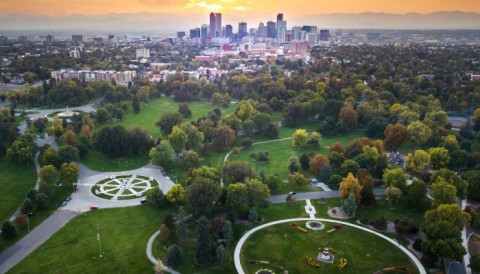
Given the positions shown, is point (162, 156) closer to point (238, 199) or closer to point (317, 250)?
point (238, 199)

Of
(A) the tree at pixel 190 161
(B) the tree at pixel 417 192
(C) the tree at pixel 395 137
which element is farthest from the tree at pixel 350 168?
(A) the tree at pixel 190 161

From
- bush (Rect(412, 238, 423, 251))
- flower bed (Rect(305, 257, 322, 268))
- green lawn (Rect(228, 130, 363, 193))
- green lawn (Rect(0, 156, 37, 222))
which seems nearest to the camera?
flower bed (Rect(305, 257, 322, 268))

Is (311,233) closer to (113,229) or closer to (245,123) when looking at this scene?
(113,229)

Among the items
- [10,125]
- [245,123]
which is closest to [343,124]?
[245,123]

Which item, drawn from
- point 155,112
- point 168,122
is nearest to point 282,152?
point 168,122

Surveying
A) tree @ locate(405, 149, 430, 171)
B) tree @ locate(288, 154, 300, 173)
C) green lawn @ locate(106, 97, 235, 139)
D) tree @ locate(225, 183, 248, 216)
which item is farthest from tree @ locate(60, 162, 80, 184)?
tree @ locate(405, 149, 430, 171)

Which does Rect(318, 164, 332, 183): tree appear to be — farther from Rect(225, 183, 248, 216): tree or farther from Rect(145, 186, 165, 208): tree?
Rect(145, 186, 165, 208): tree

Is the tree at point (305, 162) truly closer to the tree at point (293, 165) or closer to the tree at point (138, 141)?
the tree at point (293, 165)
